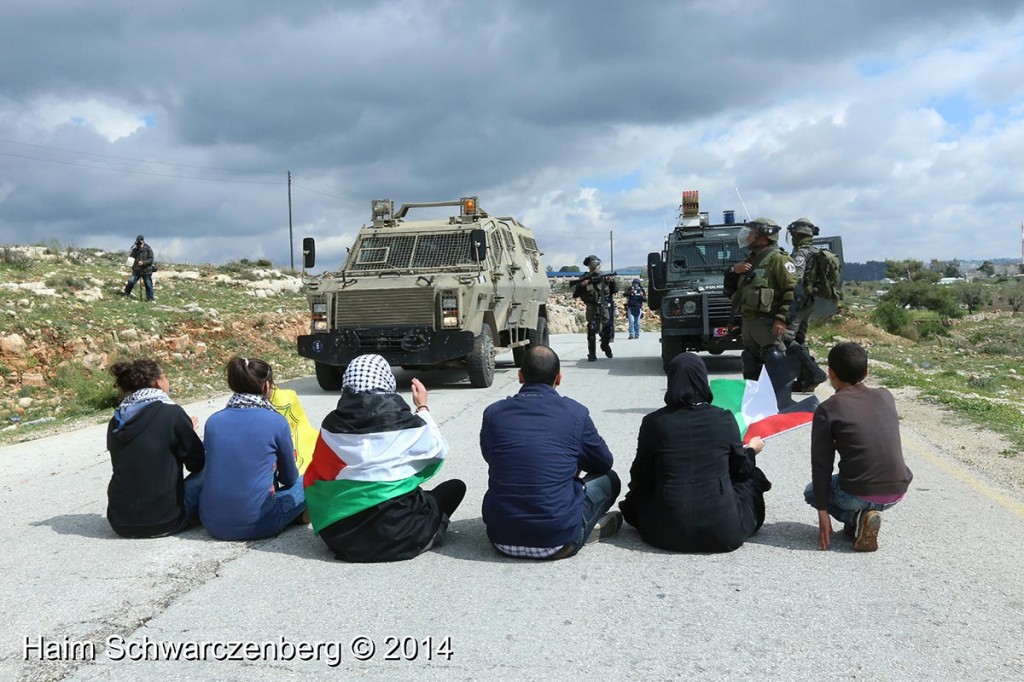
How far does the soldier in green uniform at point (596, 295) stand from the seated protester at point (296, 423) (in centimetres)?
1015

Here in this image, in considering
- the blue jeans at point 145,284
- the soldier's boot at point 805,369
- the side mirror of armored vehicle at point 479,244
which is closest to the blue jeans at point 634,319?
the blue jeans at point 145,284

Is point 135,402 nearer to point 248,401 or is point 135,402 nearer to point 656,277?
point 248,401

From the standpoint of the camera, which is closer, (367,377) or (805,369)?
(367,377)

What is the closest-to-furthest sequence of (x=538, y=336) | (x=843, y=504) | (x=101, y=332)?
(x=843, y=504) → (x=538, y=336) → (x=101, y=332)

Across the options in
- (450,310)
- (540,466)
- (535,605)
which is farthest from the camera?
(450,310)

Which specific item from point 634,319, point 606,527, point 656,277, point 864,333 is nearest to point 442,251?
point 656,277

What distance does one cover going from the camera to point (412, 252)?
13477 mm

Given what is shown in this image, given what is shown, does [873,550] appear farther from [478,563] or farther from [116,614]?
[116,614]

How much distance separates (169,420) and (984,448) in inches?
256

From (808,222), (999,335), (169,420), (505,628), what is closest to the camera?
(505,628)

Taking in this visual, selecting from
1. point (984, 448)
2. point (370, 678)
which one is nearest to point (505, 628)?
point (370, 678)

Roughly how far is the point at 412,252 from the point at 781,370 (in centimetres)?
695

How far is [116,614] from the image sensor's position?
3.95 metres

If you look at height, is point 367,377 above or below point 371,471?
above
